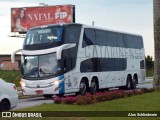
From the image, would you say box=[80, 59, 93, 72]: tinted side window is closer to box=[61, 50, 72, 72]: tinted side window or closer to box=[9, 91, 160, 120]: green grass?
box=[61, 50, 72, 72]: tinted side window

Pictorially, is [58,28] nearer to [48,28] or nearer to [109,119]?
[48,28]

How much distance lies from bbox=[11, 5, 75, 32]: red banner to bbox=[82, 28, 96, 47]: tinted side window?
1522 inches

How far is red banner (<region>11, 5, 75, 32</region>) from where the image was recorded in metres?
66.1

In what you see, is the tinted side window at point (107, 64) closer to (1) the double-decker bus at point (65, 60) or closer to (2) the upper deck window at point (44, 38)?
(1) the double-decker bus at point (65, 60)

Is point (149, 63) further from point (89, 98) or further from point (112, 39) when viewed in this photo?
point (89, 98)

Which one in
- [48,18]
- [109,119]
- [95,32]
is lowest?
[109,119]

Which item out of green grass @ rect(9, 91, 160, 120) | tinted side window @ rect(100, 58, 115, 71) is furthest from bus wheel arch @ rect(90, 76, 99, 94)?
A: green grass @ rect(9, 91, 160, 120)

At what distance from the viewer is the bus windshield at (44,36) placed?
2400 centimetres

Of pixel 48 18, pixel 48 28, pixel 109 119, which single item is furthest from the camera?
pixel 48 18

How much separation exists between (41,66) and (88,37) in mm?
3767

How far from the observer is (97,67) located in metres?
27.1

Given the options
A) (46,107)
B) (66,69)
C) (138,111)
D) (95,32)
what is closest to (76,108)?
(46,107)

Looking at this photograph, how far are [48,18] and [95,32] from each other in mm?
41789

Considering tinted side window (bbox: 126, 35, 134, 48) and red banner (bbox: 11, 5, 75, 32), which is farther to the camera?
red banner (bbox: 11, 5, 75, 32)
